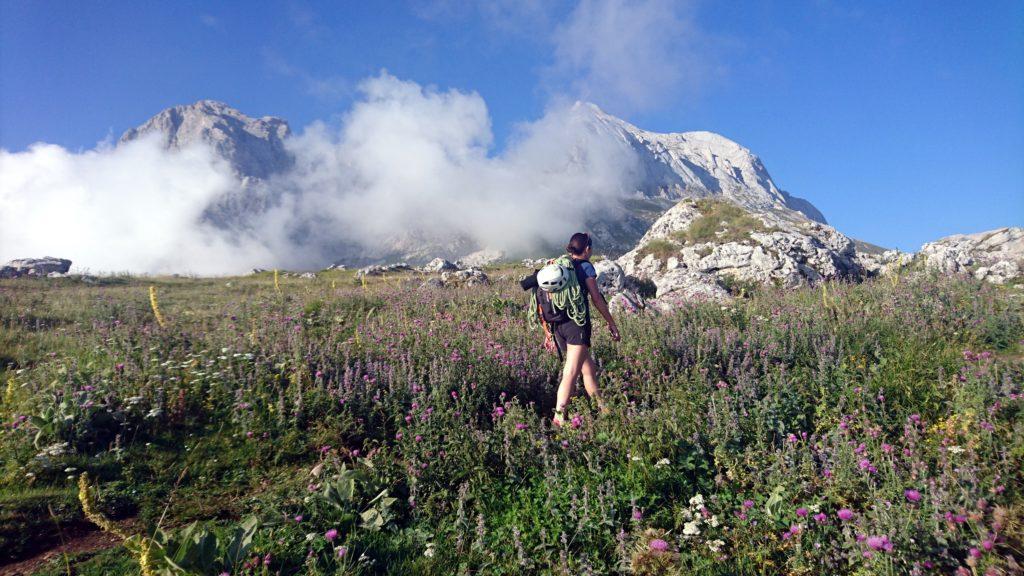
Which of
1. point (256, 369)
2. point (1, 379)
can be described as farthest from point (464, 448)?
point (1, 379)

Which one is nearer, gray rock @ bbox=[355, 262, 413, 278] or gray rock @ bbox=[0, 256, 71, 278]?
gray rock @ bbox=[355, 262, 413, 278]

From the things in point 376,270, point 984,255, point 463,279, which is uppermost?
point 984,255

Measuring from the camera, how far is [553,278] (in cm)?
602

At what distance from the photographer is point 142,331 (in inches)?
316

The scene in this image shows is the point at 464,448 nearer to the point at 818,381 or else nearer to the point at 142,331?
the point at 818,381

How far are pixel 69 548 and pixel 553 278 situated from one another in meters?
5.05

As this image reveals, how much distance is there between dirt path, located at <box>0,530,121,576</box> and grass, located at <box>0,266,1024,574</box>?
135 mm

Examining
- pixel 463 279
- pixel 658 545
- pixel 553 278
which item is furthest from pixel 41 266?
pixel 658 545

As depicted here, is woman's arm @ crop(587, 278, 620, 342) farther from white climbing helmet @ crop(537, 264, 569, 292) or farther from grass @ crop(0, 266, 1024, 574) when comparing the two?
grass @ crop(0, 266, 1024, 574)

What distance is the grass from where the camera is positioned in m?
3.37

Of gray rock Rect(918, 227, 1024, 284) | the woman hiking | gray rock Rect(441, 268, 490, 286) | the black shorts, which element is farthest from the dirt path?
gray rock Rect(918, 227, 1024, 284)

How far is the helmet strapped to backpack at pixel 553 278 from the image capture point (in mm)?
6039

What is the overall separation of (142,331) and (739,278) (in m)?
17.5

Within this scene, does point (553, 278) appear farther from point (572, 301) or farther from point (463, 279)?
point (463, 279)
